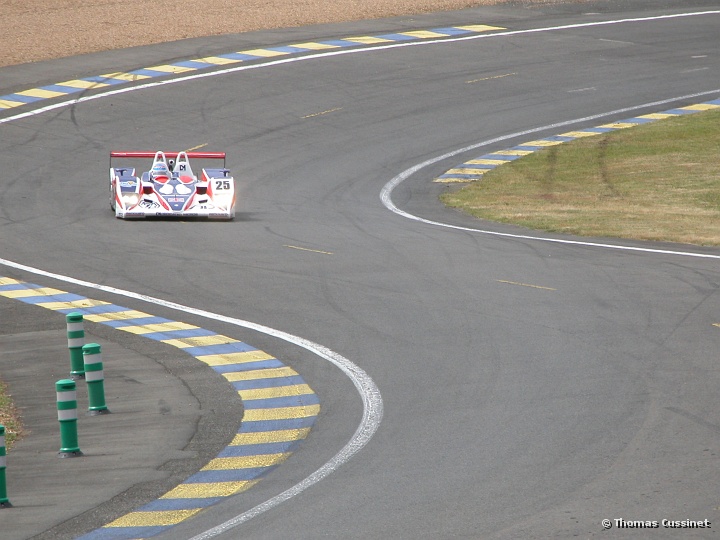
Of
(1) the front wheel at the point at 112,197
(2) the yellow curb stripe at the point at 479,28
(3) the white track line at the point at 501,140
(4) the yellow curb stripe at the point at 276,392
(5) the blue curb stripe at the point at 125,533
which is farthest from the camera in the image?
(2) the yellow curb stripe at the point at 479,28

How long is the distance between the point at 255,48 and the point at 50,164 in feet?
52.6

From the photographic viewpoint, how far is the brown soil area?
47656 mm

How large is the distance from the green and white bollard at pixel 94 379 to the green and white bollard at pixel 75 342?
1.36m

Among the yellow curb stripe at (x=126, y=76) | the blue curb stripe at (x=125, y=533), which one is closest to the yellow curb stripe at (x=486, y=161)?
the yellow curb stripe at (x=126, y=76)

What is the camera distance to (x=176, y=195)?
26516 mm

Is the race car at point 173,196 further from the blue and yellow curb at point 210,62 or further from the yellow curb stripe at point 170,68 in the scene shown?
the yellow curb stripe at point 170,68

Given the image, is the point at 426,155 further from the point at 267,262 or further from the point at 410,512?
the point at 410,512

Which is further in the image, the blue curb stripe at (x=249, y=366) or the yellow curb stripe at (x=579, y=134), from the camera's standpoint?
the yellow curb stripe at (x=579, y=134)

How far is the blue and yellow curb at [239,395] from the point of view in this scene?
10352mm

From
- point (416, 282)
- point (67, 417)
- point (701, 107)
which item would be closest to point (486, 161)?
point (701, 107)

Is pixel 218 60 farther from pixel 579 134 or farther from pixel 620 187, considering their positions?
pixel 620 187

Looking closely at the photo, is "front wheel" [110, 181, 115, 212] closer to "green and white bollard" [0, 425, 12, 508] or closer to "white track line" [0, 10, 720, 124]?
"white track line" [0, 10, 720, 124]

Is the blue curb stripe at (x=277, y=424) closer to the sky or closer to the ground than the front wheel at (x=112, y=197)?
closer to the sky

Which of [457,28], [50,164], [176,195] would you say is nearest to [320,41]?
[457,28]
